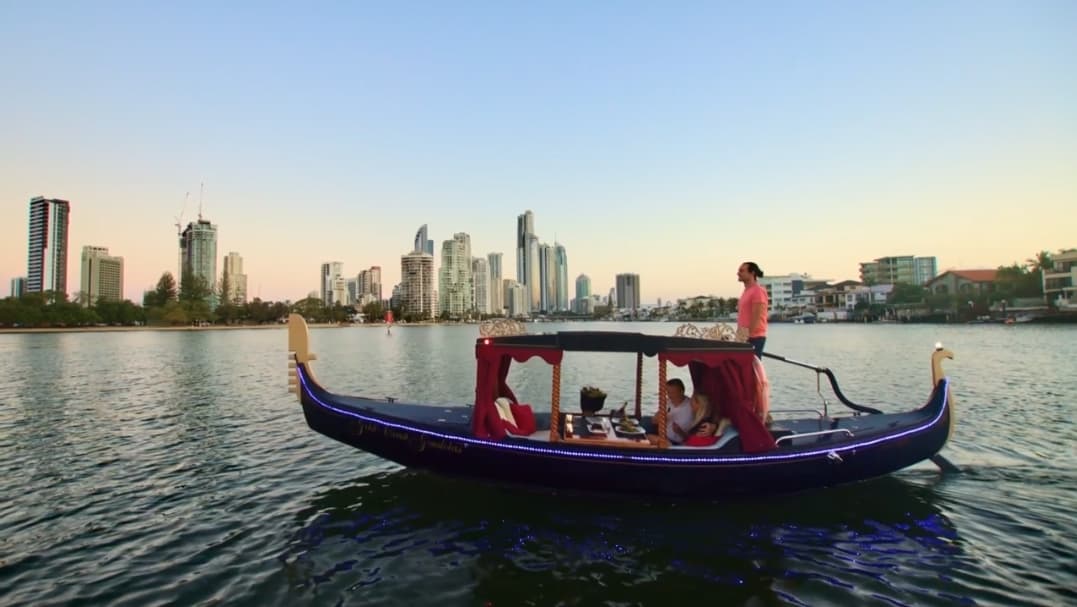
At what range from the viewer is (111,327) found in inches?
4712

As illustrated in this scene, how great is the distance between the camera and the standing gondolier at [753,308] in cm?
961

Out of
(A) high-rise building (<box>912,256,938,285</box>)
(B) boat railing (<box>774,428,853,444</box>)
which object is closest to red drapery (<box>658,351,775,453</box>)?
(B) boat railing (<box>774,428,853,444</box>)

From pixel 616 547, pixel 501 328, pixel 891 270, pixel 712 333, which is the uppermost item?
pixel 891 270

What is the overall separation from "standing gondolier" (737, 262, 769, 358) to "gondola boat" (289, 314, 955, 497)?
0.77 metres

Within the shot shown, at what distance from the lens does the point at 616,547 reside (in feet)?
25.5

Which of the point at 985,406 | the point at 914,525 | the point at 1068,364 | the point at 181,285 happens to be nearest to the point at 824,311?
the point at 1068,364

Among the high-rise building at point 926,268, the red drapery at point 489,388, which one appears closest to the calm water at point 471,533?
the red drapery at point 489,388

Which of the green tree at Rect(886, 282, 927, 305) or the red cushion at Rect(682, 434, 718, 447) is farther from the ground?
the green tree at Rect(886, 282, 927, 305)

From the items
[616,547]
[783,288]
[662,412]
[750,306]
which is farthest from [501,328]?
[783,288]

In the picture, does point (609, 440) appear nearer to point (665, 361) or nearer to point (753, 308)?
point (665, 361)

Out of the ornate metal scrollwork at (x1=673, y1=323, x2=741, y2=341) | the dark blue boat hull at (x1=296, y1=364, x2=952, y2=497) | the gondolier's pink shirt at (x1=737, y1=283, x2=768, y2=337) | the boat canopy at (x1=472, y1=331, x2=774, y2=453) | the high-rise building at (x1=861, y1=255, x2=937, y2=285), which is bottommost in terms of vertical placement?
the dark blue boat hull at (x1=296, y1=364, x2=952, y2=497)

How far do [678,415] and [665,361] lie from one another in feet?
4.16

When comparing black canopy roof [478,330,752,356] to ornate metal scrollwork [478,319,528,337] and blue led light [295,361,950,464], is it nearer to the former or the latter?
ornate metal scrollwork [478,319,528,337]

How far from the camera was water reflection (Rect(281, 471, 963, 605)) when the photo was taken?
6.67 metres
